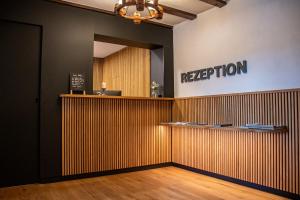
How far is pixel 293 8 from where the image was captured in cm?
346

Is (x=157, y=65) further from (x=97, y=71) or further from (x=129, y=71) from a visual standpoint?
(x=97, y=71)

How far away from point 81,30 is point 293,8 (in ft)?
11.3

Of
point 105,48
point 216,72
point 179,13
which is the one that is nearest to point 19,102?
point 179,13

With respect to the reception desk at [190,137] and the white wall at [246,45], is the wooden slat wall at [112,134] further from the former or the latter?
the white wall at [246,45]

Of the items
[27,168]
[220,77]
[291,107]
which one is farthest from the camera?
[220,77]

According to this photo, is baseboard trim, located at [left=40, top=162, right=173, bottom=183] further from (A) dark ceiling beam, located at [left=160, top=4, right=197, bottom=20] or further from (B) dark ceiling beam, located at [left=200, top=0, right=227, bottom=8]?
(B) dark ceiling beam, located at [left=200, top=0, right=227, bottom=8]

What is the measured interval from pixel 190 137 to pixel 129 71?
325 cm

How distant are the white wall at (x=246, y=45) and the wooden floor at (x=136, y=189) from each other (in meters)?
1.61

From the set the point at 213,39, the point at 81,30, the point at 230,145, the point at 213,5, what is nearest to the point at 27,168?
the point at 81,30

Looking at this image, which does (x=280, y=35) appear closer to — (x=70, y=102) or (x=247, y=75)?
(x=247, y=75)

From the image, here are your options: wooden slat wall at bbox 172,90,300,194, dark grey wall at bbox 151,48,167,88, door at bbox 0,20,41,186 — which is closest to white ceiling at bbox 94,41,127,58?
dark grey wall at bbox 151,48,167,88

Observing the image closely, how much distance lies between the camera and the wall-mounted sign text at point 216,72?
13.7 ft

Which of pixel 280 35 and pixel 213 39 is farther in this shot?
pixel 213 39

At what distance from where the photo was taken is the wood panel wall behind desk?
21.3 ft
